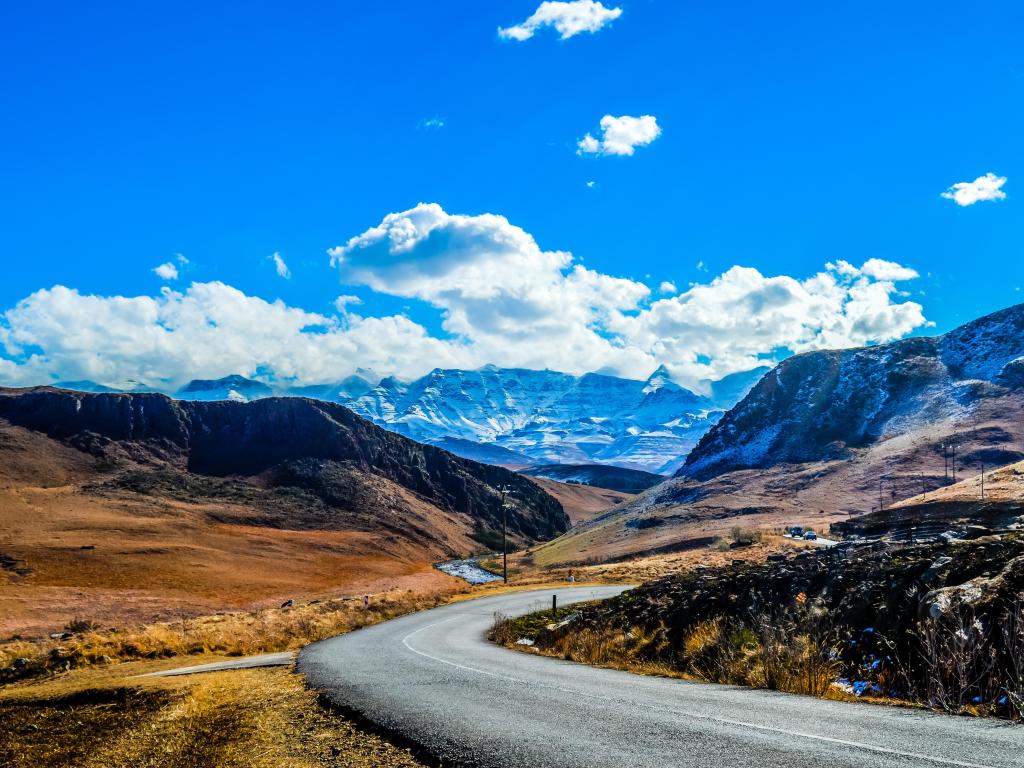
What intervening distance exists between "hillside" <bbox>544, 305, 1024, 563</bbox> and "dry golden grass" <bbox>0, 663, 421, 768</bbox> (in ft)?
321

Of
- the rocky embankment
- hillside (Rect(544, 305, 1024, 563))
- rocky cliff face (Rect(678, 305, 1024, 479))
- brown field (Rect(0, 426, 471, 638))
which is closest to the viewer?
the rocky embankment

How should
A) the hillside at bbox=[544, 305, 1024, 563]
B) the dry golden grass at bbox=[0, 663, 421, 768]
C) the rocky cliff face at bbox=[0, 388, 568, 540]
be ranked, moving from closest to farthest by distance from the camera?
the dry golden grass at bbox=[0, 663, 421, 768] → the hillside at bbox=[544, 305, 1024, 563] → the rocky cliff face at bbox=[0, 388, 568, 540]

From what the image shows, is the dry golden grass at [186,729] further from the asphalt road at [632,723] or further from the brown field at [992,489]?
the brown field at [992,489]

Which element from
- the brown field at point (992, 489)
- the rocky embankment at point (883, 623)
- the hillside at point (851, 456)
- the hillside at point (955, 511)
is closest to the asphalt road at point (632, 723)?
the rocky embankment at point (883, 623)

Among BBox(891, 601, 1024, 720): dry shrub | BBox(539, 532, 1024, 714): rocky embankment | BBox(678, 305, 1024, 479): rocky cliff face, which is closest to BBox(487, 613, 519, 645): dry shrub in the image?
BBox(539, 532, 1024, 714): rocky embankment

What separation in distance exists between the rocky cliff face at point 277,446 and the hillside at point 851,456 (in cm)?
2887

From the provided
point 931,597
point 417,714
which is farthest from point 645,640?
point 417,714

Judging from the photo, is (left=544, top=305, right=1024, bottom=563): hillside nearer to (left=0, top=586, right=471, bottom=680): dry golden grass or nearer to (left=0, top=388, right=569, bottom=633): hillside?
(left=0, top=388, right=569, bottom=633): hillside

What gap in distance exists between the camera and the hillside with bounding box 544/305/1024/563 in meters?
130

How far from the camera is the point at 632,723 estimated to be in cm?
866

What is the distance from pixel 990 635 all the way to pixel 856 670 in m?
2.43

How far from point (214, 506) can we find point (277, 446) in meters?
39.9

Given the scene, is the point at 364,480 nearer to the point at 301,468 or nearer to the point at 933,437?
the point at 301,468

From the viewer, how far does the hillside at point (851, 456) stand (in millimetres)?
130375
